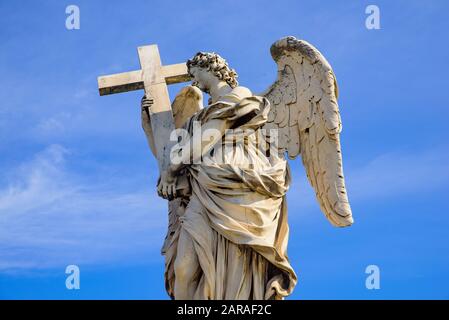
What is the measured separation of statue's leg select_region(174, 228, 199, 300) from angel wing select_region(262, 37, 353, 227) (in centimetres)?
176

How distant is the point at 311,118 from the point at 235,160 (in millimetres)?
1243

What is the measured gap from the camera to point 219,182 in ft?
35.4

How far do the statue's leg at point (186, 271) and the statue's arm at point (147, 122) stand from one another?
1458 mm

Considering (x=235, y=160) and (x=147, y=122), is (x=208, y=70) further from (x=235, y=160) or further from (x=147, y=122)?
(x=235, y=160)

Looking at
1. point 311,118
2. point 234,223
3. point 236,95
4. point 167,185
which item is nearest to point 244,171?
point 234,223

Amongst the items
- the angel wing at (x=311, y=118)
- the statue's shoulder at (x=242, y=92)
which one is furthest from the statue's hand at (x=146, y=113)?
the angel wing at (x=311, y=118)

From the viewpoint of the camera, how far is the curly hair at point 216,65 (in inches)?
456

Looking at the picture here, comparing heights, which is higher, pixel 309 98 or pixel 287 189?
pixel 309 98

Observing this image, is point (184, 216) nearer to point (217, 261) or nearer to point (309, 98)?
point (217, 261)

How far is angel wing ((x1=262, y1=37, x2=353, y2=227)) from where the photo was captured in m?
11.5
